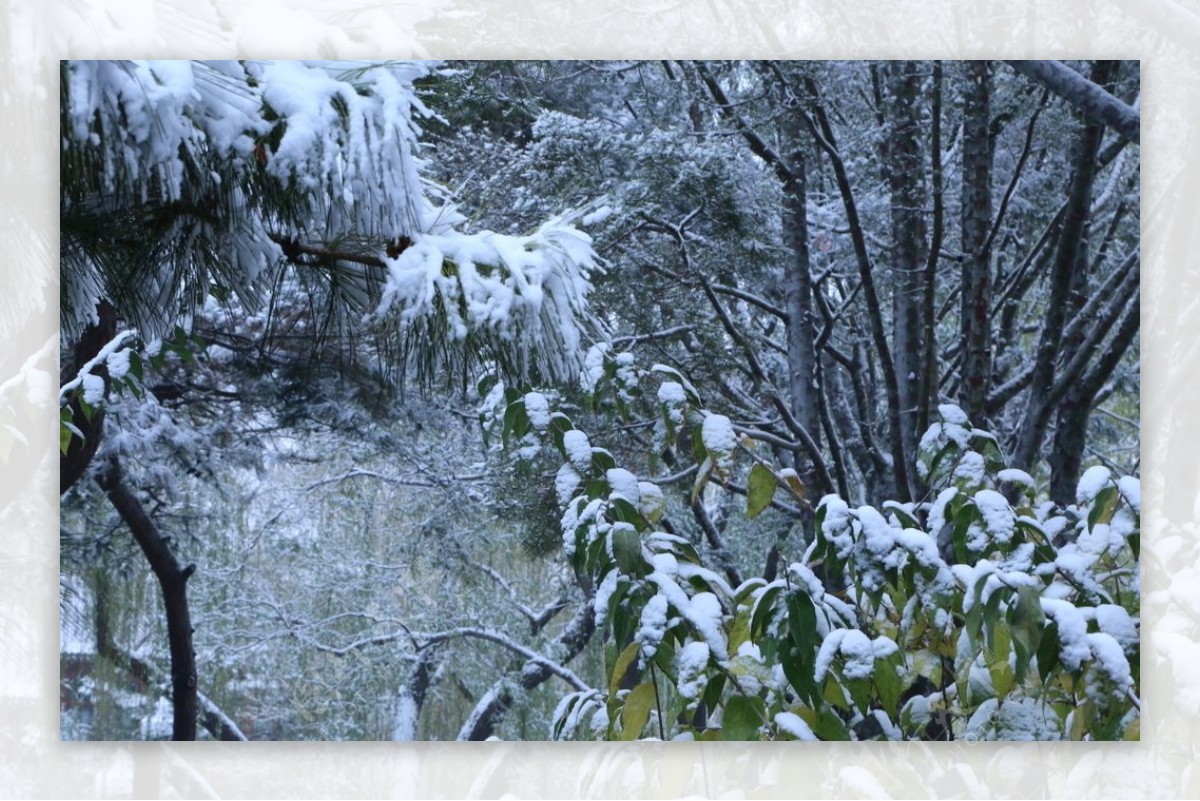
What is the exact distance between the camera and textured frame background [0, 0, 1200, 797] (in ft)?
5.81

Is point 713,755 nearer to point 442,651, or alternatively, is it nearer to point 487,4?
point 442,651

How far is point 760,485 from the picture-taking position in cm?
166

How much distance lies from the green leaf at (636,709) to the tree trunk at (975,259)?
63cm

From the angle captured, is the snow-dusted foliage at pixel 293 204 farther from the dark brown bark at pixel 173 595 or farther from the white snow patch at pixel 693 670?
the white snow patch at pixel 693 670

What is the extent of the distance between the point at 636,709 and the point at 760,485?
1.16 ft

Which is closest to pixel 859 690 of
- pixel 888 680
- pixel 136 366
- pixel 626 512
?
pixel 888 680

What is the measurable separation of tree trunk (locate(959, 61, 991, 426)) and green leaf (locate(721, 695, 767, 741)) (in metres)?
0.55

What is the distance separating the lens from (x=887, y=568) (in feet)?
5.03

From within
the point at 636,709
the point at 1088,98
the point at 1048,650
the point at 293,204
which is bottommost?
the point at 636,709

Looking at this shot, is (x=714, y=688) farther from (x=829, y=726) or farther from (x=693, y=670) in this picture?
(x=829, y=726)

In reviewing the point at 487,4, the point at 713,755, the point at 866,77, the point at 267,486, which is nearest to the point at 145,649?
the point at 267,486

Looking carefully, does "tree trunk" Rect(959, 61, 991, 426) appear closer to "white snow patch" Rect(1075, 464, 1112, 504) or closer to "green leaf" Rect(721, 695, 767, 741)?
"white snow patch" Rect(1075, 464, 1112, 504)

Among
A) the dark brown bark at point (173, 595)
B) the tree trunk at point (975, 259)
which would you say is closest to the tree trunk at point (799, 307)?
the tree trunk at point (975, 259)

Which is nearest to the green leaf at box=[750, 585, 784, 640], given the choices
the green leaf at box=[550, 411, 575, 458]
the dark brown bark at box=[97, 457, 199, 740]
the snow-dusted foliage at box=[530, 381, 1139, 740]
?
the snow-dusted foliage at box=[530, 381, 1139, 740]
